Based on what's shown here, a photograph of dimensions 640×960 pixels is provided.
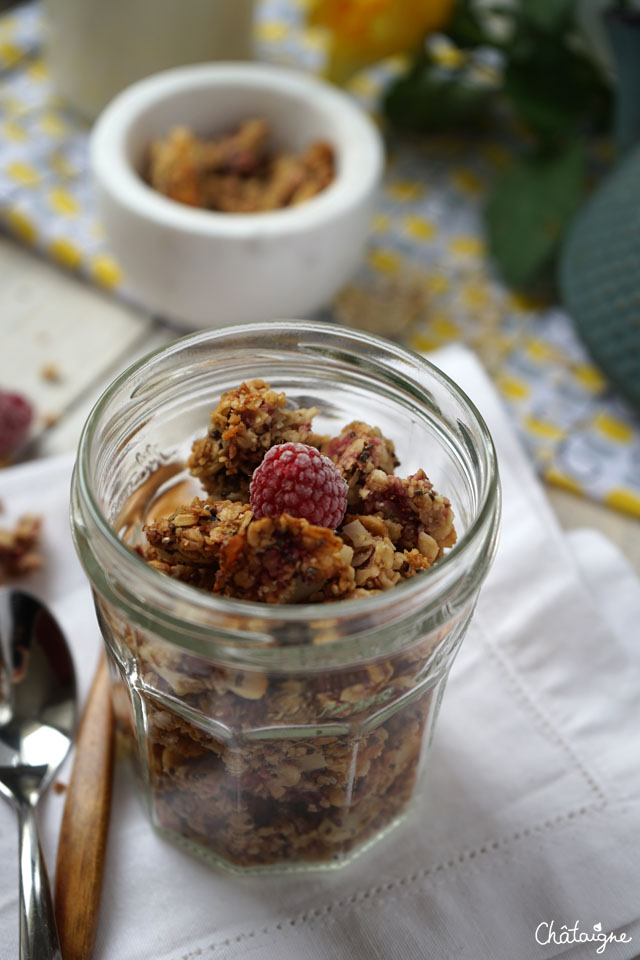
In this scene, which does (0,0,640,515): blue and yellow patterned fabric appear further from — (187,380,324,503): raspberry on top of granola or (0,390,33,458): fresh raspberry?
(187,380,324,503): raspberry on top of granola

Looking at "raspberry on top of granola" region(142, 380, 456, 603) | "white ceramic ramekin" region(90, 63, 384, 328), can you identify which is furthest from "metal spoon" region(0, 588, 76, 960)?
"white ceramic ramekin" region(90, 63, 384, 328)

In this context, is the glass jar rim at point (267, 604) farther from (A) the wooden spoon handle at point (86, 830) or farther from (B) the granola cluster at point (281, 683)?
(A) the wooden spoon handle at point (86, 830)

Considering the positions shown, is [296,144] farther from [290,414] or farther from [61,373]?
[290,414]

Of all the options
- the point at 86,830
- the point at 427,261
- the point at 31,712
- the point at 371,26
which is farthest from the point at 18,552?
the point at 371,26

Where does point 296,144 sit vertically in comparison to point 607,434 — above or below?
above

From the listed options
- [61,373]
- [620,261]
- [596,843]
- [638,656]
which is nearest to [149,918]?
[596,843]

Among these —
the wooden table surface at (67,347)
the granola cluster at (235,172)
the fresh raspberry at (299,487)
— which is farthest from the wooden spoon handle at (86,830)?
the granola cluster at (235,172)
